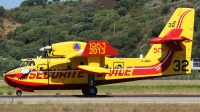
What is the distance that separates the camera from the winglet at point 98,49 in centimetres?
4025

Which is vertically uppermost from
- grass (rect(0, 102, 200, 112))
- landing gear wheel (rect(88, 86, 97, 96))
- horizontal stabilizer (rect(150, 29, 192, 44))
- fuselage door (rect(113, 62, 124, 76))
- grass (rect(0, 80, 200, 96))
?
horizontal stabilizer (rect(150, 29, 192, 44))

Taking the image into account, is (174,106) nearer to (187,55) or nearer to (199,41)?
(187,55)

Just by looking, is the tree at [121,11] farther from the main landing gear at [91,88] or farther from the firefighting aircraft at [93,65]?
the main landing gear at [91,88]

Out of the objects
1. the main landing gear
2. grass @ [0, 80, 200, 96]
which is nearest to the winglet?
the main landing gear

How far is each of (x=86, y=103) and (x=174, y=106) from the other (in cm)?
537

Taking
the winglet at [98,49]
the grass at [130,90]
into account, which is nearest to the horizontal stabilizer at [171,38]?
the winglet at [98,49]

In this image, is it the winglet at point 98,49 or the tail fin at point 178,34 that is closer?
the winglet at point 98,49

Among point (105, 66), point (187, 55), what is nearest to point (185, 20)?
point (187, 55)

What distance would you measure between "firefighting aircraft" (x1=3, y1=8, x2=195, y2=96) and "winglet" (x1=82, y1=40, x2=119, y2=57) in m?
0.93

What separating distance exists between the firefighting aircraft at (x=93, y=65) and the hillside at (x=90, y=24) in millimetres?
50644

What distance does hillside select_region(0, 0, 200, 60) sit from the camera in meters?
106

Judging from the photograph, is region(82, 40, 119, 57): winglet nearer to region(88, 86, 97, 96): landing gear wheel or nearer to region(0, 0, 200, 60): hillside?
region(88, 86, 97, 96): landing gear wheel

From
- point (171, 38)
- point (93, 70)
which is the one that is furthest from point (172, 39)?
point (93, 70)

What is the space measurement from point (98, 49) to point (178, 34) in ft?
21.8
